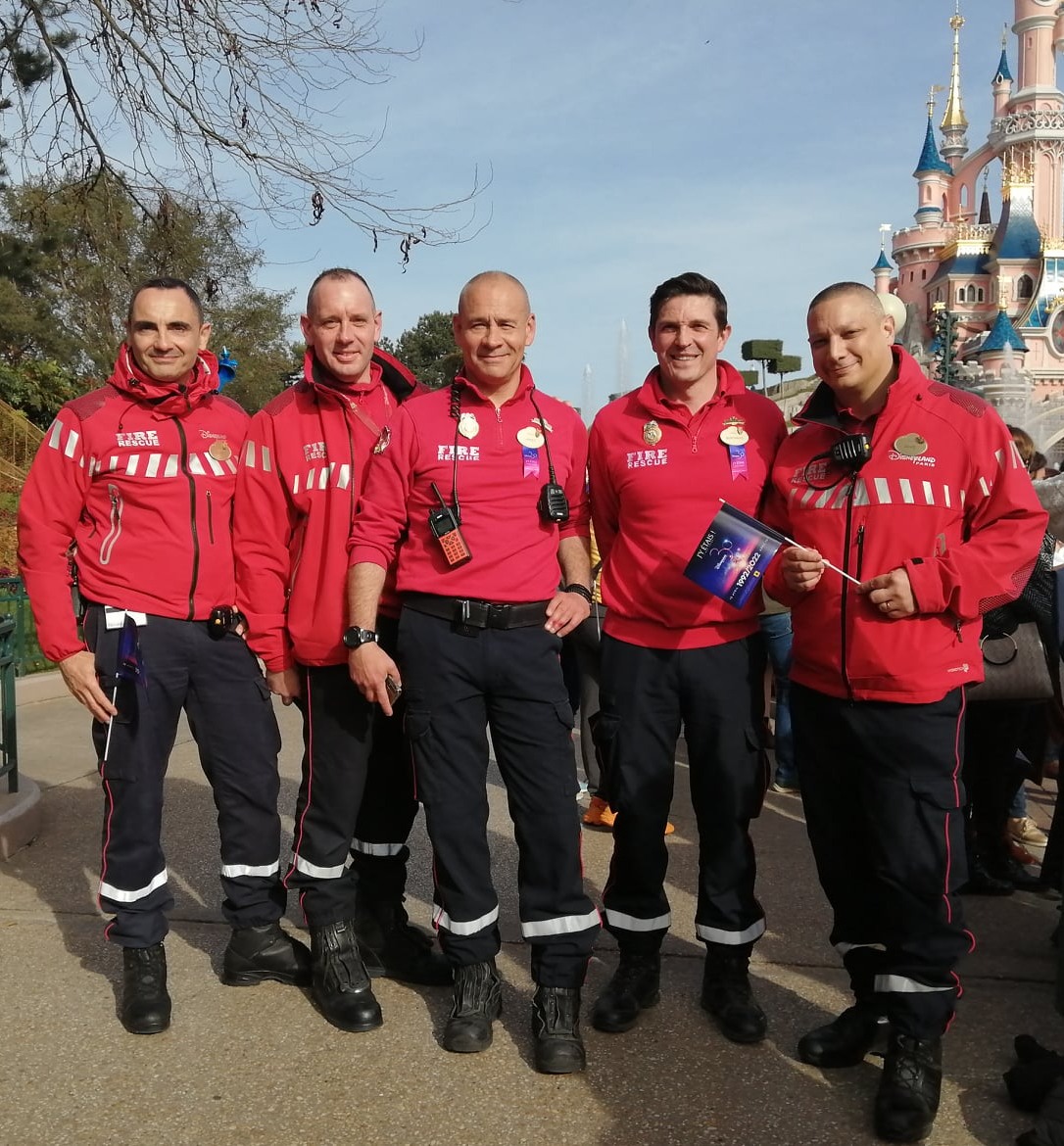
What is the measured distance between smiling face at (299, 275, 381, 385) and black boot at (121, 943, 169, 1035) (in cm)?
203

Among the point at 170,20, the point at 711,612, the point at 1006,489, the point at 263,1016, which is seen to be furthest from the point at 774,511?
the point at 170,20

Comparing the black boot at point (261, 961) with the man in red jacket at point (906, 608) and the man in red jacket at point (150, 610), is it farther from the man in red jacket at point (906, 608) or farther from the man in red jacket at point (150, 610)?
the man in red jacket at point (906, 608)

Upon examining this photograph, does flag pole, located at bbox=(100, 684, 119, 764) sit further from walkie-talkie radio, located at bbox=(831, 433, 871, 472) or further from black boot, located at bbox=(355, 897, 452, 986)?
walkie-talkie radio, located at bbox=(831, 433, 871, 472)

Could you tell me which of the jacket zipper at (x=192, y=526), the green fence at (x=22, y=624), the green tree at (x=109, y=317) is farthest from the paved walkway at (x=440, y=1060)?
the green tree at (x=109, y=317)

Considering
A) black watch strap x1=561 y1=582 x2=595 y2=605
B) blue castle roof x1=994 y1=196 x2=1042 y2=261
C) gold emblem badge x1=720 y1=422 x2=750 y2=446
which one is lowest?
black watch strap x1=561 y1=582 x2=595 y2=605

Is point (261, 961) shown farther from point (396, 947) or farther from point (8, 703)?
point (8, 703)

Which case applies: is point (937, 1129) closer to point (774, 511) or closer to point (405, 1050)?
point (405, 1050)

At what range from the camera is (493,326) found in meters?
3.48

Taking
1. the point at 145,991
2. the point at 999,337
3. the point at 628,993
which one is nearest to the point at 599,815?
the point at 628,993

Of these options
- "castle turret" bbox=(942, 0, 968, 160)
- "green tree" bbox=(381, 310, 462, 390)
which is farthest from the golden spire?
"green tree" bbox=(381, 310, 462, 390)

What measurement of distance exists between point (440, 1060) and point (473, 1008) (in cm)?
20

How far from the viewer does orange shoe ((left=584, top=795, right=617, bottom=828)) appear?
5.79 m

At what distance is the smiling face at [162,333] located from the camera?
12.3 ft

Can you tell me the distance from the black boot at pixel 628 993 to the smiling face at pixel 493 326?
1.97 m
